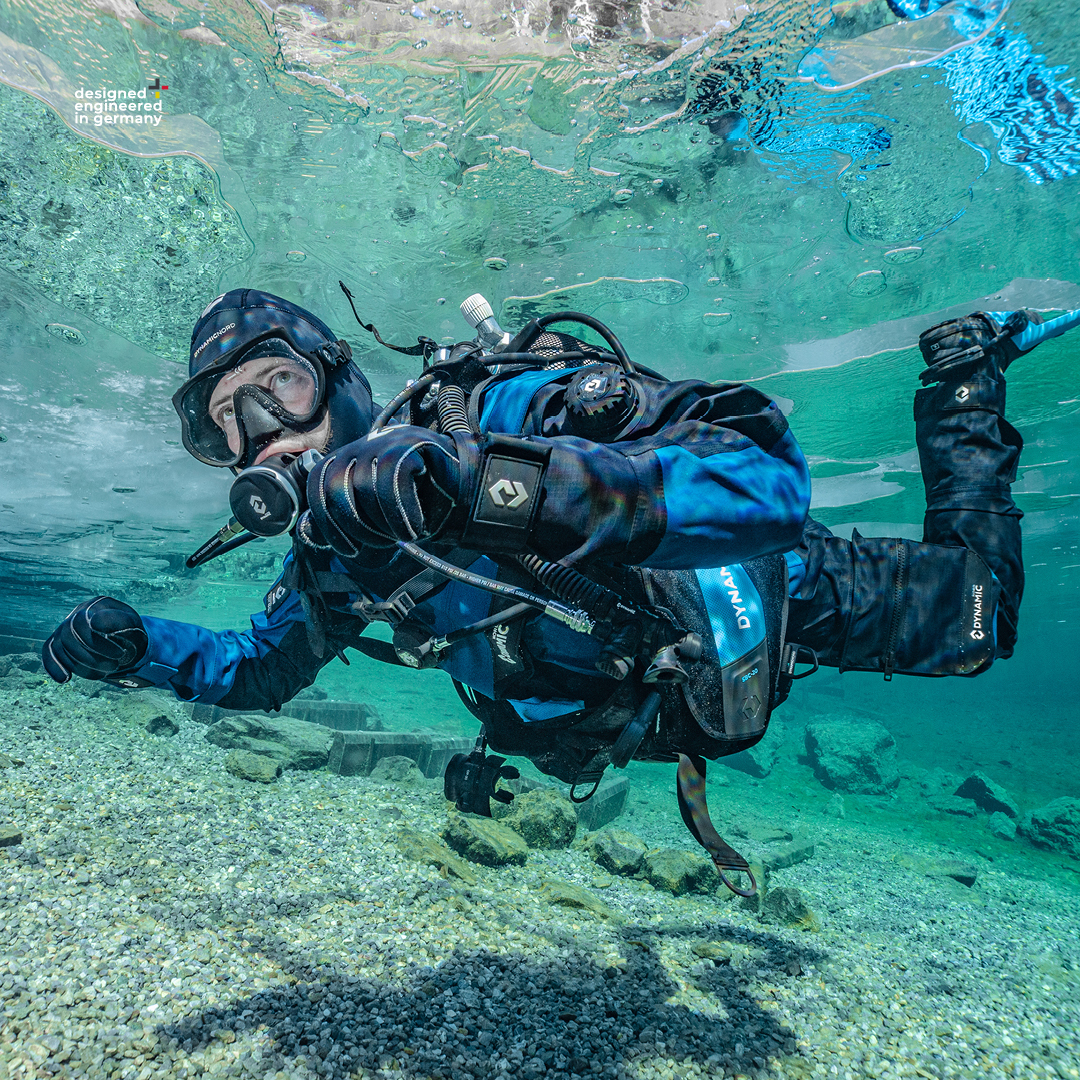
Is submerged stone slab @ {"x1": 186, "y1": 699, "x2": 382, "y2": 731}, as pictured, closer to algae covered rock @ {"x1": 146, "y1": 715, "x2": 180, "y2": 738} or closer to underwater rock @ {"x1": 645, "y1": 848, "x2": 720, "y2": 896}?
algae covered rock @ {"x1": 146, "y1": 715, "x2": 180, "y2": 738}

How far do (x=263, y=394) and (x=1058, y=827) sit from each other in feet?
55.3

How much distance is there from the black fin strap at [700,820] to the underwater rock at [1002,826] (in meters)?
14.8

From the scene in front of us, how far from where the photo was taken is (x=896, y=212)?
773 cm

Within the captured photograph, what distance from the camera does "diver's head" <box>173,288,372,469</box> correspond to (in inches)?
115

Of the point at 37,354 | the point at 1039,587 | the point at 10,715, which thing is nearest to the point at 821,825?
the point at 10,715

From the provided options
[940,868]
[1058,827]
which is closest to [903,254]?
[940,868]

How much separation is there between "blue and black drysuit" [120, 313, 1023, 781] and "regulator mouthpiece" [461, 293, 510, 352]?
0.85m

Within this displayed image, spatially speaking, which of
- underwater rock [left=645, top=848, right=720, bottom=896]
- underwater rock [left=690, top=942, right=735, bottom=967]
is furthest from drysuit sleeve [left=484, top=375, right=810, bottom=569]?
underwater rock [left=645, top=848, right=720, bottom=896]

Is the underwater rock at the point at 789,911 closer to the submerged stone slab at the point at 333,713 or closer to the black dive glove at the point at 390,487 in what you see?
the black dive glove at the point at 390,487

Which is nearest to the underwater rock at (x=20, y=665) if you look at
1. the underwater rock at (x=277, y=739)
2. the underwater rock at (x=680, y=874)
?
the underwater rock at (x=277, y=739)

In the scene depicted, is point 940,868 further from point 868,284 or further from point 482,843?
point 868,284

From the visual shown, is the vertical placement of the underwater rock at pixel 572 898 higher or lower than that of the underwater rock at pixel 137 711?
higher

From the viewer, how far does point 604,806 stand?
912 cm

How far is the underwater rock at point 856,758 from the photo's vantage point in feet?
56.7
